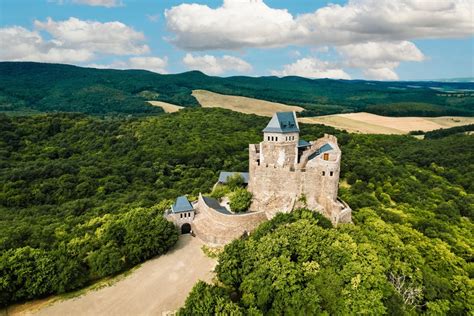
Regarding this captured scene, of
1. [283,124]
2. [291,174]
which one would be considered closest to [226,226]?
[291,174]

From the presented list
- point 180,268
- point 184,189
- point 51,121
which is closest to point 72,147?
point 51,121

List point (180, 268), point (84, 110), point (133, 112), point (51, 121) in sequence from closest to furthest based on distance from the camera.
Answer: point (180, 268) < point (51, 121) < point (133, 112) < point (84, 110)

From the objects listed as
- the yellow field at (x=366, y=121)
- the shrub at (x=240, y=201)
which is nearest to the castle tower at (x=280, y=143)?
the shrub at (x=240, y=201)

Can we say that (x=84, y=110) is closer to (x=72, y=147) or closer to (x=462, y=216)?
(x=72, y=147)

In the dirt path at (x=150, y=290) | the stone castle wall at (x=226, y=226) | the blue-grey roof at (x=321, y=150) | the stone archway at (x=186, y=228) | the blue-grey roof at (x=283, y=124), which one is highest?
the blue-grey roof at (x=283, y=124)

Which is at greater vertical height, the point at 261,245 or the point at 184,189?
the point at 261,245

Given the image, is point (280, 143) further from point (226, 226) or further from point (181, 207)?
point (181, 207)

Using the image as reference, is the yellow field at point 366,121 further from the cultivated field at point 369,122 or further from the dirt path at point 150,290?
the dirt path at point 150,290
